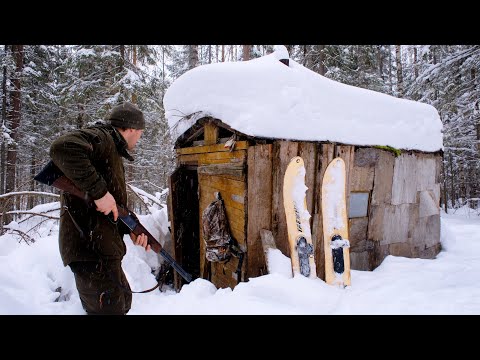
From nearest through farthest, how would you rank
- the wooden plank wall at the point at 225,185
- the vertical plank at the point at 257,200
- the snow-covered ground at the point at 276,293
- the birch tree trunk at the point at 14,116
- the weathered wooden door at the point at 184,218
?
the snow-covered ground at the point at 276,293 < the vertical plank at the point at 257,200 < the wooden plank wall at the point at 225,185 < the weathered wooden door at the point at 184,218 < the birch tree trunk at the point at 14,116

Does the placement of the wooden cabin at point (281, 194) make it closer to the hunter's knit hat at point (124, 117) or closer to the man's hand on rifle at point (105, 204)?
the hunter's knit hat at point (124, 117)

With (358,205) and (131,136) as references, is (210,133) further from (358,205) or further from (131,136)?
(358,205)

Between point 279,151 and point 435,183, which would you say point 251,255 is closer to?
point 279,151

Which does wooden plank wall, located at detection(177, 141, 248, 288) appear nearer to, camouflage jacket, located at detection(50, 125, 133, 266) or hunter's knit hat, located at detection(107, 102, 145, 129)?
hunter's knit hat, located at detection(107, 102, 145, 129)

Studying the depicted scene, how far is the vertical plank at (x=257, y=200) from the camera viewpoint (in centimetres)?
379

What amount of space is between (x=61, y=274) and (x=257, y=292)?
277 centimetres

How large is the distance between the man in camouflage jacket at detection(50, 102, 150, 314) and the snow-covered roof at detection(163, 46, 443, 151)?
1800 mm

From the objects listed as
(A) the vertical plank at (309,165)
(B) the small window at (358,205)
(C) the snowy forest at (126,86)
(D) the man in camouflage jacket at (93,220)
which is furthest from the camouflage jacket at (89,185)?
(C) the snowy forest at (126,86)

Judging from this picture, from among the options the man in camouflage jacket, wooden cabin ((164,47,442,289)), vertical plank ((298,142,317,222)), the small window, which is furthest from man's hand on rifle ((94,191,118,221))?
the small window

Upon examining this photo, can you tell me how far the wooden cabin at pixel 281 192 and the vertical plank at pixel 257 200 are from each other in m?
0.01
